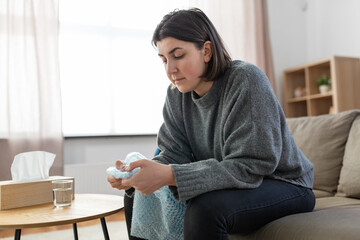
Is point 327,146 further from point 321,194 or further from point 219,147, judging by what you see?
point 219,147

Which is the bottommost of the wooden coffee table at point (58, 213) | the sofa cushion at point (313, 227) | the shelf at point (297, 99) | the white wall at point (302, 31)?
the sofa cushion at point (313, 227)

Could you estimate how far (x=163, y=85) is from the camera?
377cm

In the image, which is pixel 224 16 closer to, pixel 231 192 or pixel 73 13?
pixel 73 13

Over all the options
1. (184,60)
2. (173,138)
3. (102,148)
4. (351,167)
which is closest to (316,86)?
(102,148)

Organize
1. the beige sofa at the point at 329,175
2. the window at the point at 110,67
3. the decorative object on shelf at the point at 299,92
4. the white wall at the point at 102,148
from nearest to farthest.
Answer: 1. the beige sofa at the point at 329,175
2. the white wall at the point at 102,148
3. the window at the point at 110,67
4. the decorative object on shelf at the point at 299,92

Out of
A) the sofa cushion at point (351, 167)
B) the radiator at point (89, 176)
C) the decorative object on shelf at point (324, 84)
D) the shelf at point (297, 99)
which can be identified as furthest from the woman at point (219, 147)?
the shelf at point (297, 99)

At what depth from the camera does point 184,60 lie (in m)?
1.23

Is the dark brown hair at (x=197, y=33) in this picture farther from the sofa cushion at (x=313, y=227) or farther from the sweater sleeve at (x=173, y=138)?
the sofa cushion at (x=313, y=227)

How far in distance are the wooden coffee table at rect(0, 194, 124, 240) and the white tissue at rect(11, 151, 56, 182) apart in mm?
129

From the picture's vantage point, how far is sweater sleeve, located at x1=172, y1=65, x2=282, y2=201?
103 centimetres

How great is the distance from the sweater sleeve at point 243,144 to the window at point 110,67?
2468mm

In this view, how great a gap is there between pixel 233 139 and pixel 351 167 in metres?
0.74

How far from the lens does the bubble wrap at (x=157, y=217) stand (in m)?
1.21

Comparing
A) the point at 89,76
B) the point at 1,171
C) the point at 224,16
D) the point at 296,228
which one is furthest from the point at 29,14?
the point at 296,228
